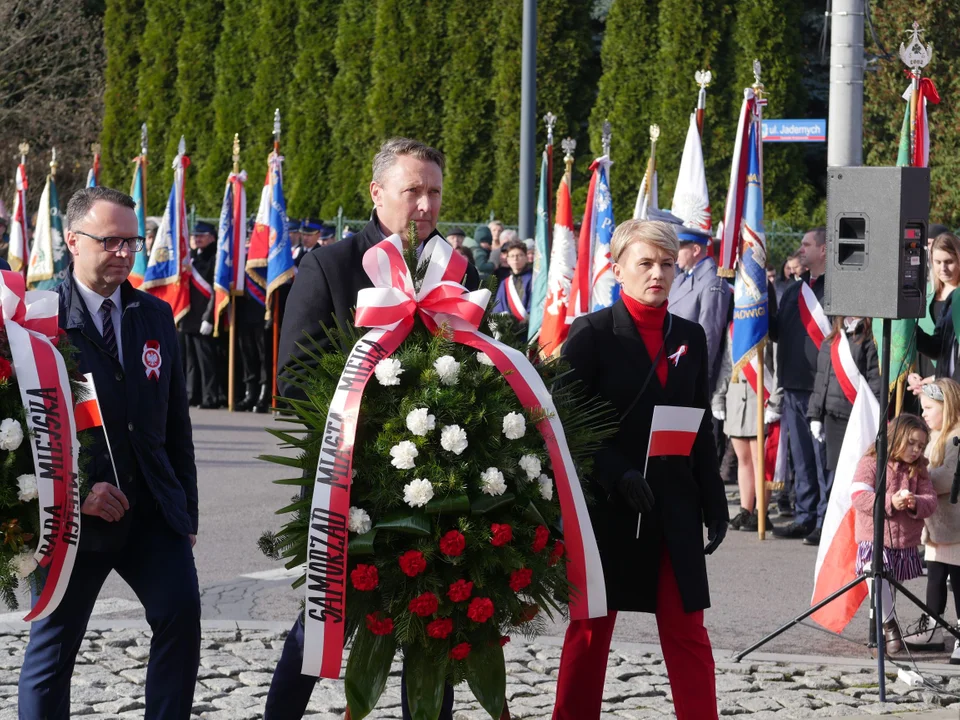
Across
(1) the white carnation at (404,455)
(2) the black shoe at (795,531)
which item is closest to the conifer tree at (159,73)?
(2) the black shoe at (795,531)

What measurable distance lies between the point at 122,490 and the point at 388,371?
1049 millimetres

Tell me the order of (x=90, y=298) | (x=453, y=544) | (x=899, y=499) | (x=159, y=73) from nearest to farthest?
(x=453, y=544), (x=90, y=298), (x=899, y=499), (x=159, y=73)

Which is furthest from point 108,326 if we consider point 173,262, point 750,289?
point 173,262

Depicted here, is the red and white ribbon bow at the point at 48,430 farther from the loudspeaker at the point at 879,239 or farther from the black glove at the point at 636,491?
the loudspeaker at the point at 879,239

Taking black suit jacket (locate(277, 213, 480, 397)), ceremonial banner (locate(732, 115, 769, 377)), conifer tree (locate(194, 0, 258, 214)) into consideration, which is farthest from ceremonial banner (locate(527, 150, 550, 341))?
conifer tree (locate(194, 0, 258, 214))

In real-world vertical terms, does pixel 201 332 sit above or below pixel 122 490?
above

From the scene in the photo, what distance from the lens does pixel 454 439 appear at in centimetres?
380

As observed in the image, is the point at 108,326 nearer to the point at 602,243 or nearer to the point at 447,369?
the point at 447,369

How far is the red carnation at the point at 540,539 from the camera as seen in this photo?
3873mm

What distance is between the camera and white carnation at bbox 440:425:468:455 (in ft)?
12.4

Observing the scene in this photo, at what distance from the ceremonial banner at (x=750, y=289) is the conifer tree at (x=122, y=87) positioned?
19.0 m

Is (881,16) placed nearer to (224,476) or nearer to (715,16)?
(715,16)

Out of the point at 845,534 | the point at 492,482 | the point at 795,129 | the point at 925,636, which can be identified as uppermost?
the point at 795,129

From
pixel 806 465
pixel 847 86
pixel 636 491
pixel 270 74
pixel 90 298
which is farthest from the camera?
pixel 270 74
